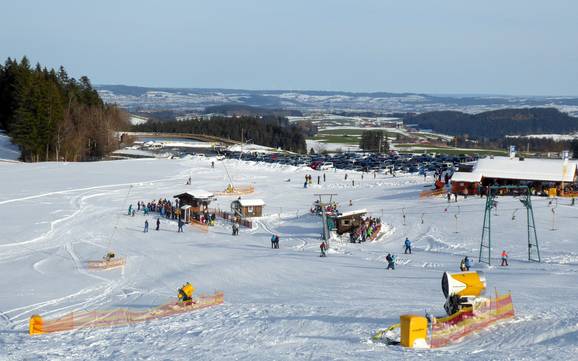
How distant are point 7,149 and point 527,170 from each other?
54460 mm

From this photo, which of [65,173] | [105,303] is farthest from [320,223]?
[65,173]

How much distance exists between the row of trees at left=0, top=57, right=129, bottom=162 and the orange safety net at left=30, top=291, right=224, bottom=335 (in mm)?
55127

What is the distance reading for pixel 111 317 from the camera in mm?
20141

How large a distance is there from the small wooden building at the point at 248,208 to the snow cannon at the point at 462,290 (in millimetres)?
23904

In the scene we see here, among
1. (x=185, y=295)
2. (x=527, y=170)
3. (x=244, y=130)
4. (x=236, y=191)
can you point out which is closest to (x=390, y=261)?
(x=185, y=295)

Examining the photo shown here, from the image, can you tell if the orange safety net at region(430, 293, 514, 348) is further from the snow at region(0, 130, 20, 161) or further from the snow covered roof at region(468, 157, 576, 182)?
the snow at region(0, 130, 20, 161)

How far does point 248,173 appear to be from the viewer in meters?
61.4

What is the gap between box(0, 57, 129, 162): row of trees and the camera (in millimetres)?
71750

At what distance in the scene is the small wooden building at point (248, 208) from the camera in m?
40.2

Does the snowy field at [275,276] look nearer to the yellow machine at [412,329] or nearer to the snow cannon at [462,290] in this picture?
the yellow machine at [412,329]

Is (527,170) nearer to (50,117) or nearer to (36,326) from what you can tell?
(36,326)

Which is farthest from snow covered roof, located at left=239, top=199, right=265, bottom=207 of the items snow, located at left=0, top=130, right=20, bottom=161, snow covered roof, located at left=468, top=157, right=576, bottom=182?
snow, located at left=0, top=130, right=20, bottom=161

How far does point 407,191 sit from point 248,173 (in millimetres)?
18292

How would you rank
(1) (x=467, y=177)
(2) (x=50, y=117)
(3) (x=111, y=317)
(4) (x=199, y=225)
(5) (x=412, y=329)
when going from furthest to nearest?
(2) (x=50, y=117) → (1) (x=467, y=177) → (4) (x=199, y=225) → (3) (x=111, y=317) → (5) (x=412, y=329)
